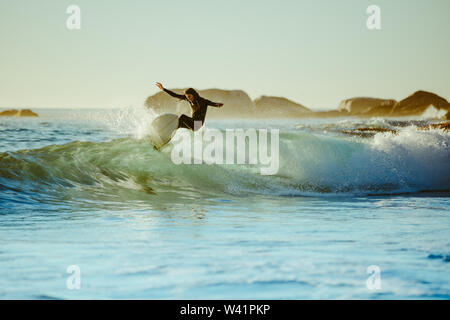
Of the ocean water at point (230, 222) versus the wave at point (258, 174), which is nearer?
the ocean water at point (230, 222)

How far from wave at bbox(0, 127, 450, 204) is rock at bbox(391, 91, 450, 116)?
319 ft

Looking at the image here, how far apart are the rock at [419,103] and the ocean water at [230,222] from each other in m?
98.3

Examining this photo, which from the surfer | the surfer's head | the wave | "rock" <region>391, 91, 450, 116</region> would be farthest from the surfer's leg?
"rock" <region>391, 91, 450, 116</region>

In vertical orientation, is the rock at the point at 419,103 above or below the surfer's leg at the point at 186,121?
above

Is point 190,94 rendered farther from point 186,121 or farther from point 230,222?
point 230,222

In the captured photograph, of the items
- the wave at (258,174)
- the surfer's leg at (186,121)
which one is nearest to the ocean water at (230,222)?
the wave at (258,174)

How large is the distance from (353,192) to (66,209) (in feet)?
21.6

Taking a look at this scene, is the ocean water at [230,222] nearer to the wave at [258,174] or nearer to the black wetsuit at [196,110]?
the wave at [258,174]

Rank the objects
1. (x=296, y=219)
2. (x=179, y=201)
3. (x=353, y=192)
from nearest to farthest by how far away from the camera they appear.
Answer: (x=296, y=219) → (x=179, y=201) → (x=353, y=192)

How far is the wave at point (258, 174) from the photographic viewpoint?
11.4 m

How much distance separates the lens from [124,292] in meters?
4.28
